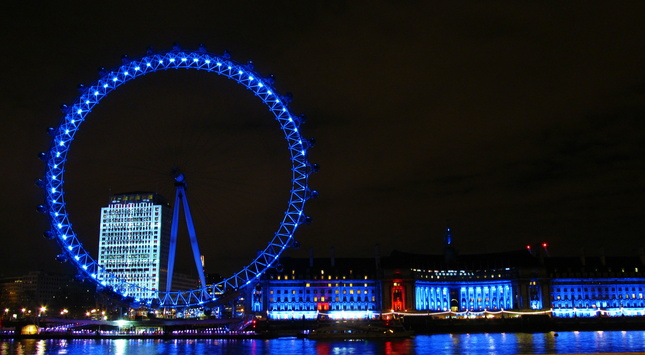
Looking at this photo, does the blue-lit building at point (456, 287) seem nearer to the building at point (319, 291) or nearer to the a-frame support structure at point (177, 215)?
the building at point (319, 291)

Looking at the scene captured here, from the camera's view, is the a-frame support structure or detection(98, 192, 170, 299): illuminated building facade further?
detection(98, 192, 170, 299): illuminated building facade

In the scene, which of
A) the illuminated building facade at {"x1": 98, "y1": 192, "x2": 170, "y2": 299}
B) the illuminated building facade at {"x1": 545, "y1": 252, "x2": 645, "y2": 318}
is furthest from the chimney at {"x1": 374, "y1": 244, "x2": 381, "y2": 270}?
the illuminated building facade at {"x1": 98, "y1": 192, "x2": 170, "y2": 299}

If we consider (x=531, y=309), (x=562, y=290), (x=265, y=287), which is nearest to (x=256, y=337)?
(x=265, y=287)

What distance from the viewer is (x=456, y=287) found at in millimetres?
125750

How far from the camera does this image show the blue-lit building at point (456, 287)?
11794 cm

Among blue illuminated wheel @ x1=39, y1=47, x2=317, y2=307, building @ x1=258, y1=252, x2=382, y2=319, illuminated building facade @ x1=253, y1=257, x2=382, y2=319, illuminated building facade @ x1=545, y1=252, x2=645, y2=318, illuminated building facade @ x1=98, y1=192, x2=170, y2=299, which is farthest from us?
illuminated building facade @ x1=98, y1=192, x2=170, y2=299

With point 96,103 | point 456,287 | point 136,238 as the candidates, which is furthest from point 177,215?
point 136,238

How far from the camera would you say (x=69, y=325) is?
90.1m

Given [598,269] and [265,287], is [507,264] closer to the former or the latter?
[598,269]

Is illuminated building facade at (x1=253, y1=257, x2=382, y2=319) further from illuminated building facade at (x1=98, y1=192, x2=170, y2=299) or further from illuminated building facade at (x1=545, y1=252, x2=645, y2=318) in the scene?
illuminated building facade at (x1=98, y1=192, x2=170, y2=299)

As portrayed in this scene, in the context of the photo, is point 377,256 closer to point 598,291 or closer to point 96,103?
point 598,291

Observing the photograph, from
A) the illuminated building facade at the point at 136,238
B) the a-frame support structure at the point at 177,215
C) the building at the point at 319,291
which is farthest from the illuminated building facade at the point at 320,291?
the a-frame support structure at the point at 177,215

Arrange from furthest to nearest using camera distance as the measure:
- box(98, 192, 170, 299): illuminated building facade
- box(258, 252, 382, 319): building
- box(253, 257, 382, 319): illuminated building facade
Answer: box(98, 192, 170, 299): illuminated building facade < box(253, 257, 382, 319): illuminated building facade < box(258, 252, 382, 319): building

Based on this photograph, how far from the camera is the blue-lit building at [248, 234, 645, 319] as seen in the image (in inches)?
4643
